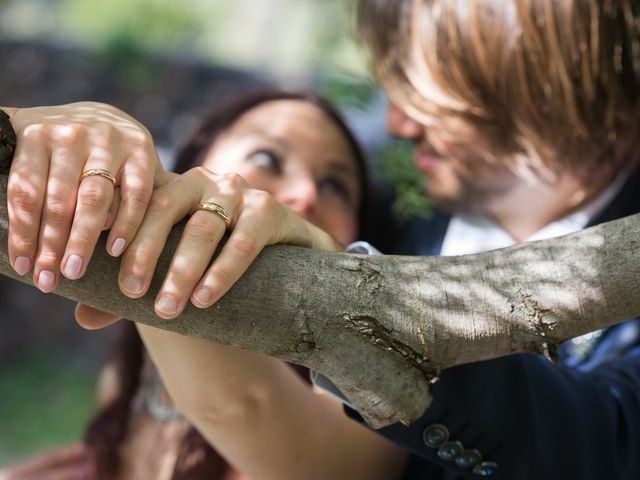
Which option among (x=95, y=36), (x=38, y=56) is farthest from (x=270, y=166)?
(x=95, y=36)

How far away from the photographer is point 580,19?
6.86 ft

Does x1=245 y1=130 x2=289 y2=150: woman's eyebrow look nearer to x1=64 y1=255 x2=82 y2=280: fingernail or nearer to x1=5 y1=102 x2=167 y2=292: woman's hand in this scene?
x1=5 y1=102 x2=167 y2=292: woman's hand

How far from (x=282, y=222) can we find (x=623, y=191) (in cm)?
134

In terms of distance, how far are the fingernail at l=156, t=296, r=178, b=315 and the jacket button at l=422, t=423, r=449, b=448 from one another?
0.53m

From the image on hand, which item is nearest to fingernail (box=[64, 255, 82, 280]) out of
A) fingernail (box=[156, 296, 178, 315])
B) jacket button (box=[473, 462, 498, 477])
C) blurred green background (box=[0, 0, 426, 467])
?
fingernail (box=[156, 296, 178, 315])

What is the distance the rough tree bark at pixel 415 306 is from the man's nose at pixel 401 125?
1221mm

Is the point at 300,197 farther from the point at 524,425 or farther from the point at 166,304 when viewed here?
the point at 166,304

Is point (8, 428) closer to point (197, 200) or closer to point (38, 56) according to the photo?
point (38, 56)

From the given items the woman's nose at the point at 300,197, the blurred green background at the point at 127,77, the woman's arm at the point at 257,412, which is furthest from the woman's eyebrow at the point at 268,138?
the woman's arm at the point at 257,412

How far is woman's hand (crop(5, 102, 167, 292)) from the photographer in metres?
0.99

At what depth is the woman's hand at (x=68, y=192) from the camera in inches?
39.0

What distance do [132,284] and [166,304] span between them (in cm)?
5

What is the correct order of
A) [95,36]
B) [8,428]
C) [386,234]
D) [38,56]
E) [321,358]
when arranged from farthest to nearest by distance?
[95,36], [38,56], [8,428], [386,234], [321,358]

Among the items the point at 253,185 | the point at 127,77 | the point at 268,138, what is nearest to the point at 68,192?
the point at 253,185
